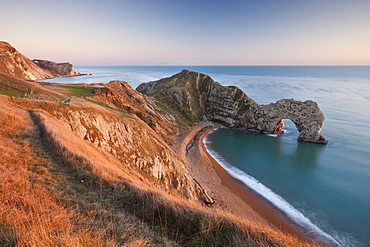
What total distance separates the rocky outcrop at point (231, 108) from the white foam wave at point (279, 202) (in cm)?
3511

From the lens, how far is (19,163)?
869 centimetres

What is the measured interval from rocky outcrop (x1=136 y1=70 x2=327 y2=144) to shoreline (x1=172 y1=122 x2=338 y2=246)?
30.8 metres

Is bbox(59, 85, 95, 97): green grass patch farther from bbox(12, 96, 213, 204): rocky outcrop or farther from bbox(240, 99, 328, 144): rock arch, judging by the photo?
bbox(240, 99, 328, 144): rock arch

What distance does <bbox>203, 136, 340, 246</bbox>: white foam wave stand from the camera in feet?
75.6

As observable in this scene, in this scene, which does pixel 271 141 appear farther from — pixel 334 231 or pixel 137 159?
pixel 137 159

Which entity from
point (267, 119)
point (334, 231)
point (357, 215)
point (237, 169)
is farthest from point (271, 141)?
point (334, 231)

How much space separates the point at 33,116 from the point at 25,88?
14.5 meters

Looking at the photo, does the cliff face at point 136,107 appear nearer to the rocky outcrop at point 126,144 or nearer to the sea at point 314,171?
the sea at point 314,171

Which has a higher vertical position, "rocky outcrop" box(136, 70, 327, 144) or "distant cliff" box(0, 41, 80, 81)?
"distant cliff" box(0, 41, 80, 81)

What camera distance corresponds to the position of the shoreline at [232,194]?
77.5 ft

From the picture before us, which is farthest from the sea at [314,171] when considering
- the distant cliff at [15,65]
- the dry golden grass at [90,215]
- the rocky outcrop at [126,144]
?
the distant cliff at [15,65]

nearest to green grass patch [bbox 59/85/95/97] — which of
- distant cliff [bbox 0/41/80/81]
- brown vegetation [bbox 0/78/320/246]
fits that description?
brown vegetation [bbox 0/78/320/246]

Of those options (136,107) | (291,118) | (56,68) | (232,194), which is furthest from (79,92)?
(56,68)

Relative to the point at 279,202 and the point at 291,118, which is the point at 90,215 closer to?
the point at 279,202
